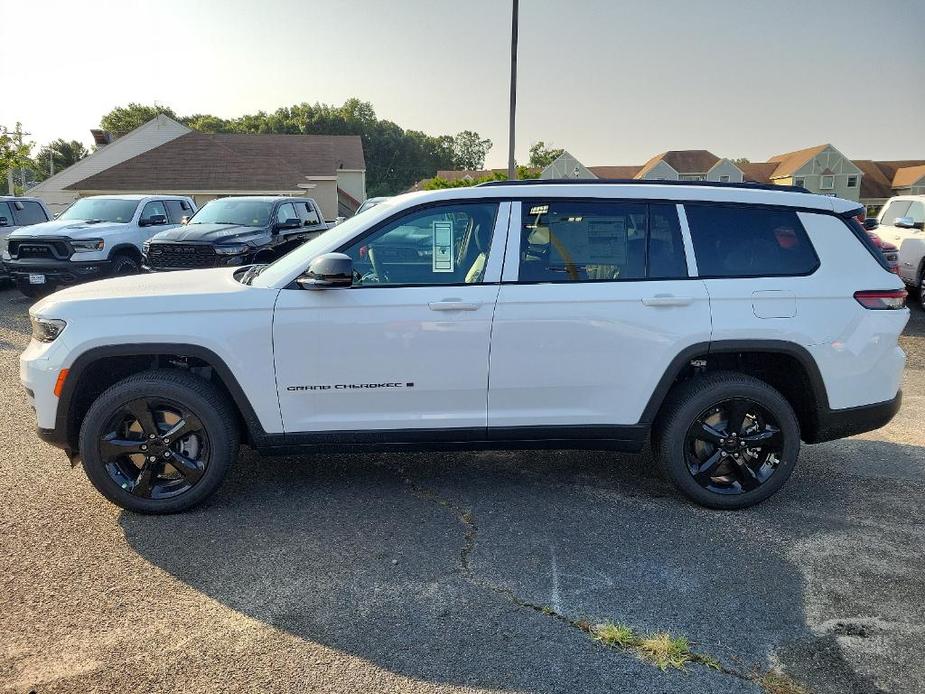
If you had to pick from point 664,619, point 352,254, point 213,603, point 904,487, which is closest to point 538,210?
point 352,254

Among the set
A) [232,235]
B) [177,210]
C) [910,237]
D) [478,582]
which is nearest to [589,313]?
[478,582]

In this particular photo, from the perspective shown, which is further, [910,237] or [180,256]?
[910,237]

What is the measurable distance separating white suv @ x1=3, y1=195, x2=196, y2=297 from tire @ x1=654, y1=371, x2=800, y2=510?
444 inches

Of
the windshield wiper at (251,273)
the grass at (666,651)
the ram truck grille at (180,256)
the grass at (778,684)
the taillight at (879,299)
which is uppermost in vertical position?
the windshield wiper at (251,273)

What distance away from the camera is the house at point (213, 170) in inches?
1329

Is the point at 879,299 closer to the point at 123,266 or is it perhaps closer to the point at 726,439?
the point at 726,439

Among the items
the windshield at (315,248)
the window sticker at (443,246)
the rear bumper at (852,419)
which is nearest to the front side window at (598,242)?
the window sticker at (443,246)

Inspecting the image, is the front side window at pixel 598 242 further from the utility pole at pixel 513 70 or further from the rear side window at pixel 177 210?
the rear side window at pixel 177 210

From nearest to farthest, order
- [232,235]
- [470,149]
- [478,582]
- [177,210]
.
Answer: [478,582] → [232,235] → [177,210] → [470,149]

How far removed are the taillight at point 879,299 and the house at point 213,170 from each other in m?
32.7

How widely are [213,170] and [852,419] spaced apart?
35.1 m

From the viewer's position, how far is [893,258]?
11820 millimetres

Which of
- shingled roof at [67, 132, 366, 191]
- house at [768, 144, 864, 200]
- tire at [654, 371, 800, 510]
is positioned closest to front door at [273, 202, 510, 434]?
tire at [654, 371, 800, 510]

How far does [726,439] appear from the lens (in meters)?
4.11
